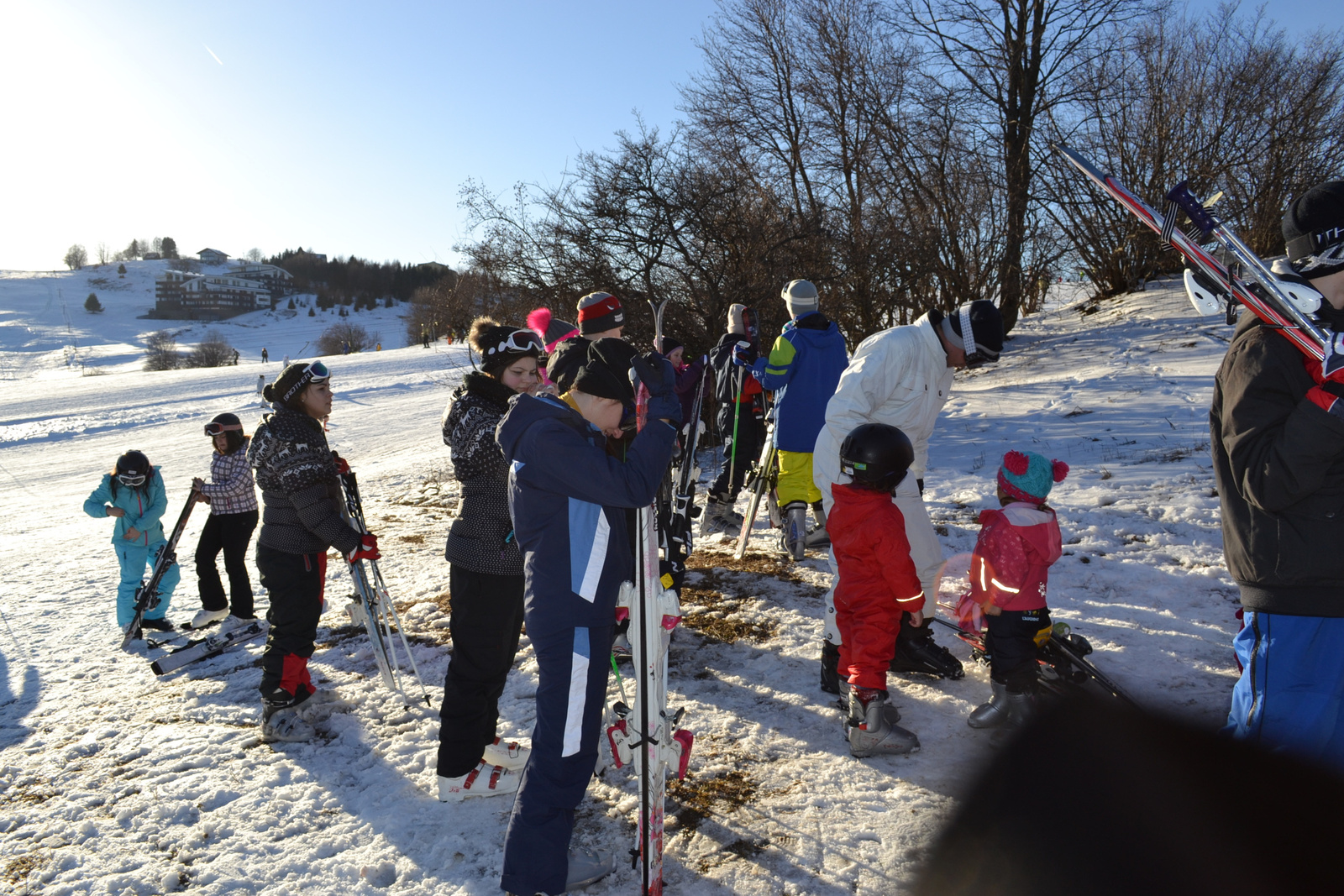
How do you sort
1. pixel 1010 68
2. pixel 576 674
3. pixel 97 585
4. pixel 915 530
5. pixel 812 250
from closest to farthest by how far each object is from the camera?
pixel 576 674, pixel 915 530, pixel 97 585, pixel 812 250, pixel 1010 68

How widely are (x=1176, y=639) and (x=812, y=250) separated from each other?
23.9 feet

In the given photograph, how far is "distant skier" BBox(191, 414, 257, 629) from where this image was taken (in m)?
5.55

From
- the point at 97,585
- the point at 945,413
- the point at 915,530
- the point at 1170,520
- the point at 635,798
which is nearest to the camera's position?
the point at 635,798

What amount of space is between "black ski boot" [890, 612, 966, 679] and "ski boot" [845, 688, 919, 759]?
637mm

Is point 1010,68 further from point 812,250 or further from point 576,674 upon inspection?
point 576,674

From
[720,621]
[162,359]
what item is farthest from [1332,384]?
[162,359]

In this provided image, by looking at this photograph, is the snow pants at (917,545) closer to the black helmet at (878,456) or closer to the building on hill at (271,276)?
the black helmet at (878,456)

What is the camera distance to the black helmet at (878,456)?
124 inches

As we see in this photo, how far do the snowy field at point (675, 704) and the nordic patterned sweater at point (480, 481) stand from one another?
1.11 m

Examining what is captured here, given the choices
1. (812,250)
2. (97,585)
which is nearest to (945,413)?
(812,250)

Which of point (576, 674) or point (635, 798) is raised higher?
point (576, 674)

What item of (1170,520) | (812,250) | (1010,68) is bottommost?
(1170,520)

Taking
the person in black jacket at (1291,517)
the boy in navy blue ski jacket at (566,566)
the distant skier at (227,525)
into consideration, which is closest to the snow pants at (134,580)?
the distant skier at (227,525)

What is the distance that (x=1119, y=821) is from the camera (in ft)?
8.60
